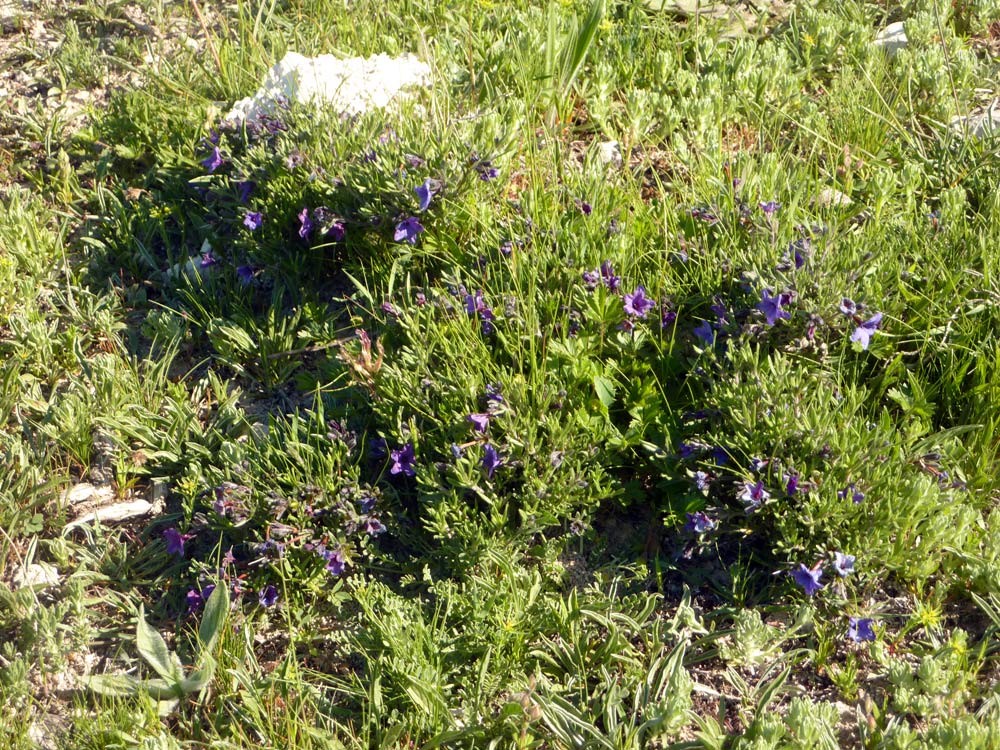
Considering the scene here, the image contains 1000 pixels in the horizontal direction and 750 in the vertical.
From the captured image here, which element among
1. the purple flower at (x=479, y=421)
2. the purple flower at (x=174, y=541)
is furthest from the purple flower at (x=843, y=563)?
the purple flower at (x=174, y=541)

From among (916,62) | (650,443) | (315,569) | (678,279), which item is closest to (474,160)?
(678,279)

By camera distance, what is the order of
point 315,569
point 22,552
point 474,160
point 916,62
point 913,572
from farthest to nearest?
point 916,62 → point 474,160 → point 22,552 → point 315,569 → point 913,572

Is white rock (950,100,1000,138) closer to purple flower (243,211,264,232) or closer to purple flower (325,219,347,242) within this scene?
purple flower (325,219,347,242)

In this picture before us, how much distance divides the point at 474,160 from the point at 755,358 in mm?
1364

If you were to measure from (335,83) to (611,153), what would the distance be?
1.27 meters

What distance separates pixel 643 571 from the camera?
10.6ft

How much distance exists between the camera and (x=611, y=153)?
4367mm

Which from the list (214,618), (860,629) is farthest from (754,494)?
(214,618)

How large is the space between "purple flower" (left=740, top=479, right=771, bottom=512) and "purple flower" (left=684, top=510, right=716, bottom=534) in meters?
0.14

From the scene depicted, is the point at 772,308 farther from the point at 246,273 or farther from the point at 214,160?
the point at 214,160

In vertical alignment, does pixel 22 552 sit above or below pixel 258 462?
below

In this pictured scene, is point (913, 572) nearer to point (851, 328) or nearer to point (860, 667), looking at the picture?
point (860, 667)

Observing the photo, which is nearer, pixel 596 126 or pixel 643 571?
pixel 643 571

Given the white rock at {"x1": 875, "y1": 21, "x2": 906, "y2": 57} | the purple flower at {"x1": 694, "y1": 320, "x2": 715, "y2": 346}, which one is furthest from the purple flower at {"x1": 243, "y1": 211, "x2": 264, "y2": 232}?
the white rock at {"x1": 875, "y1": 21, "x2": 906, "y2": 57}
